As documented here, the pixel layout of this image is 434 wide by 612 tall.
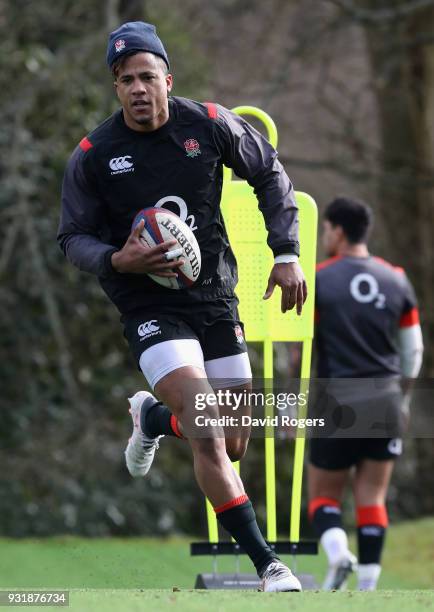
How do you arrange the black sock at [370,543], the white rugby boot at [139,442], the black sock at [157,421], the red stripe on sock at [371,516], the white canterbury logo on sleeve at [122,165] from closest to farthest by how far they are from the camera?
the white canterbury logo on sleeve at [122,165] → the black sock at [157,421] → the white rugby boot at [139,442] → the black sock at [370,543] → the red stripe on sock at [371,516]

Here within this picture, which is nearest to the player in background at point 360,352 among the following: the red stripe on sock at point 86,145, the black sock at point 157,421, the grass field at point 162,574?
the grass field at point 162,574

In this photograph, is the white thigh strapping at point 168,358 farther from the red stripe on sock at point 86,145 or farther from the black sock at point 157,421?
the red stripe on sock at point 86,145

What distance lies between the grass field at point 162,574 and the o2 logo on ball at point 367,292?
181cm

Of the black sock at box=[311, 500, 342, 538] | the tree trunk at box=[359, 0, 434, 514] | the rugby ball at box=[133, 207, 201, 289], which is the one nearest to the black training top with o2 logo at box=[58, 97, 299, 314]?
the rugby ball at box=[133, 207, 201, 289]

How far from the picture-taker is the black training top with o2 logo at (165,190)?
588cm

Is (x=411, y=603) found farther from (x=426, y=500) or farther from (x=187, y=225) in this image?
(x=426, y=500)

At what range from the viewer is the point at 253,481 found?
1495cm

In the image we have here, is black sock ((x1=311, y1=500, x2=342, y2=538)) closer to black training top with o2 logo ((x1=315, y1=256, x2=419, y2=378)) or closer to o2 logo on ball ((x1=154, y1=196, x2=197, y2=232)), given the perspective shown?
black training top with o2 logo ((x1=315, y1=256, x2=419, y2=378))

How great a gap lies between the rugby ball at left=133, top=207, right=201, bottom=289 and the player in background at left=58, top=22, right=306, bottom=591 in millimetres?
49

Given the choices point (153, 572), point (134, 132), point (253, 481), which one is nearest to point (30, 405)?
point (253, 481)

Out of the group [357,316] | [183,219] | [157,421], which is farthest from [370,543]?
[183,219]

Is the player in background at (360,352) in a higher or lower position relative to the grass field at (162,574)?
higher

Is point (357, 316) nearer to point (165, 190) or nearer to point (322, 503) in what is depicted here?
point (322, 503)

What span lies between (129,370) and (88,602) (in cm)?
954
